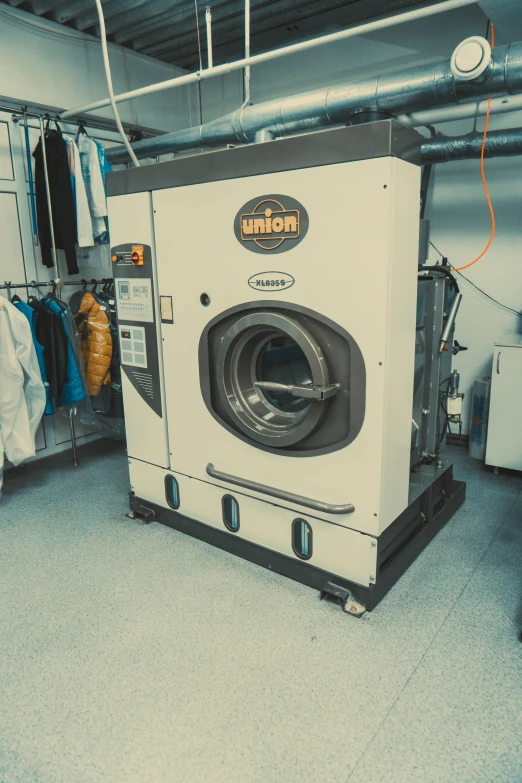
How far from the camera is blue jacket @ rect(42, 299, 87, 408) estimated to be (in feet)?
11.8

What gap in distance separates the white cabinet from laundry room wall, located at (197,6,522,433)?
34 cm

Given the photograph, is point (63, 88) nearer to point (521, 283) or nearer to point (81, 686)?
point (521, 283)

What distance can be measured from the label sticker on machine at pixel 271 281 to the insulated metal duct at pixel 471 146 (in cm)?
156

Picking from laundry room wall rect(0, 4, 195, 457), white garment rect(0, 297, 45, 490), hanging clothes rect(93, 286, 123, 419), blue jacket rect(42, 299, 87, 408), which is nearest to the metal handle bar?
white garment rect(0, 297, 45, 490)

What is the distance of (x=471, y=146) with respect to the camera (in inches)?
122

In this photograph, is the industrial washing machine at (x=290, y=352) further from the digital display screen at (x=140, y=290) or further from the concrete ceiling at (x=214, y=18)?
the concrete ceiling at (x=214, y=18)

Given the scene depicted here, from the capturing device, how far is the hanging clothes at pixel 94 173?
12.2ft

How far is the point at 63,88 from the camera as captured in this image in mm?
3752

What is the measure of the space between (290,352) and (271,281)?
529mm

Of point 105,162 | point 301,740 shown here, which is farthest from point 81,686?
point 105,162

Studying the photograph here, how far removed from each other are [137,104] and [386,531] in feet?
13.1

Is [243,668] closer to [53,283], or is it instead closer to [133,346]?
[133,346]

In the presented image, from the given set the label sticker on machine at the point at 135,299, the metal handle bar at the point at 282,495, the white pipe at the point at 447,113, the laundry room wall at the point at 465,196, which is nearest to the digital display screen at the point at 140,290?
the label sticker on machine at the point at 135,299

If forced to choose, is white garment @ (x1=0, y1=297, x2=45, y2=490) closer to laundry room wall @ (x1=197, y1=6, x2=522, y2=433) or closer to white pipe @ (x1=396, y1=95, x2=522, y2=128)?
white pipe @ (x1=396, y1=95, x2=522, y2=128)
